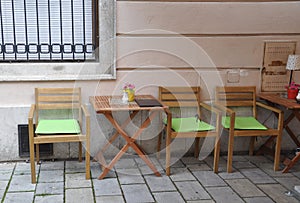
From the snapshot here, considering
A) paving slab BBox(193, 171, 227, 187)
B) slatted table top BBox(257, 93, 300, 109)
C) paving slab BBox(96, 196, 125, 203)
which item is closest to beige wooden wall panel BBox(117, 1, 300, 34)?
slatted table top BBox(257, 93, 300, 109)

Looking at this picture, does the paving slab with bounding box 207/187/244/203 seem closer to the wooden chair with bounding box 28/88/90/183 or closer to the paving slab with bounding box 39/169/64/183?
the wooden chair with bounding box 28/88/90/183

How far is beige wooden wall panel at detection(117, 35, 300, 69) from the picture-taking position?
4.22 metres

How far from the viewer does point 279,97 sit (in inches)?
172

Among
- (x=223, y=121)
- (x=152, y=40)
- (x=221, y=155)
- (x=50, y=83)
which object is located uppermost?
(x=152, y=40)

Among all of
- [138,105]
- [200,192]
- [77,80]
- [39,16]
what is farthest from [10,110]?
[200,192]

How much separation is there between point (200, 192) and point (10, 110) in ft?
6.93

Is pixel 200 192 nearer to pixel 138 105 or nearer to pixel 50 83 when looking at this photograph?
Answer: pixel 138 105

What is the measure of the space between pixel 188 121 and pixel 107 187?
3.67 feet

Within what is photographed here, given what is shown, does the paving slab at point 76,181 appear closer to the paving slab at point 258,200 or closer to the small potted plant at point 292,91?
the paving slab at point 258,200

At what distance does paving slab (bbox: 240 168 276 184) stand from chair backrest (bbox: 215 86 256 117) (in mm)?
667

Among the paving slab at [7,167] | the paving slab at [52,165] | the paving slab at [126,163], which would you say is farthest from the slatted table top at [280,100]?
the paving slab at [7,167]

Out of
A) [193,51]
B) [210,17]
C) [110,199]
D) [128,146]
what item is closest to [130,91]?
[128,146]

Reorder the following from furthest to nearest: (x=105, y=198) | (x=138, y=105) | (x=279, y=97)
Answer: (x=279, y=97) → (x=138, y=105) → (x=105, y=198)

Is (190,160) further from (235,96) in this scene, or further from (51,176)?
(51,176)
